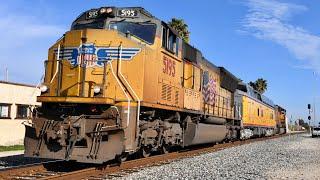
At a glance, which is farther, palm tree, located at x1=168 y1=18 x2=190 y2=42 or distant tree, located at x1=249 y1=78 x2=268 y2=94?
distant tree, located at x1=249 y1=78 x2=268 y2=94

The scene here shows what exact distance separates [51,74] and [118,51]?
1930mm

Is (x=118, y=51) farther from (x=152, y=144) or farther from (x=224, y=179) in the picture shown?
(x=224, y=179)

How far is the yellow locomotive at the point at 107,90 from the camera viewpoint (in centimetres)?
981

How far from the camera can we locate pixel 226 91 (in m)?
23.6

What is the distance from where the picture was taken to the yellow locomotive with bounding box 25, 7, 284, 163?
386 inches

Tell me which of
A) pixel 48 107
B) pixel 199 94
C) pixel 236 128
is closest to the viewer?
pixel 48 107

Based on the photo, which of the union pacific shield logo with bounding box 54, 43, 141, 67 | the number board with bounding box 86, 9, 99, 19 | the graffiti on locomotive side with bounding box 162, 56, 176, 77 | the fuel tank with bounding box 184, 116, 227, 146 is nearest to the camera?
the union pacific shield logo with bounding box 54, 43, 141, 67

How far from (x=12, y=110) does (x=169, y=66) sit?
13.0m

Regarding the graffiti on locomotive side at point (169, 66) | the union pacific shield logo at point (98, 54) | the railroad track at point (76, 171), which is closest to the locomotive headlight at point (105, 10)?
the union pacific shield logo at point (98, 54)

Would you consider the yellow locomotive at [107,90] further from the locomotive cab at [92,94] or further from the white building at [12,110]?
the white building at [12,110]

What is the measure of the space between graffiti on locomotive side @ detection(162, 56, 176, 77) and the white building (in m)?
10.7

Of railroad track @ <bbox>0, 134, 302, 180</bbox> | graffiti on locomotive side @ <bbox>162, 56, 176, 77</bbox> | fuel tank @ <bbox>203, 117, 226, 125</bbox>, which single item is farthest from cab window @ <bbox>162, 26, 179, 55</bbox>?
fuel tank @ <bbox>203, 117, 226, 125</bbox>

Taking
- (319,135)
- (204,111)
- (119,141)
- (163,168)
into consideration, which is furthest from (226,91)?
(319,135)

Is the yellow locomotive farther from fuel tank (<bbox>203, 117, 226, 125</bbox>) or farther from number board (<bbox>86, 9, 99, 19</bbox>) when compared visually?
fuel tank (<bbox>203, 117, 226, 125</bbox>)
